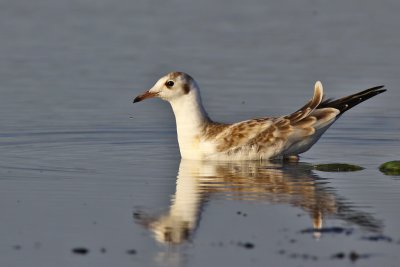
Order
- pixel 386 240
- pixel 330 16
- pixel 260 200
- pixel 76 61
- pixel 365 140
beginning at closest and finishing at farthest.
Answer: pixel 386 240, pixel 260 200, pixel 365 140, pixel 76 61, pixel 330 16

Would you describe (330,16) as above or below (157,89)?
above

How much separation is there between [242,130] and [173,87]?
45.3 inches

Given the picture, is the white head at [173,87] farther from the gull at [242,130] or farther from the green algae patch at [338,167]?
the green algae patch at [338,167]

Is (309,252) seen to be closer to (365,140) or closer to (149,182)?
(149,182)

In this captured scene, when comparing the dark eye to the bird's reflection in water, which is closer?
the bird's reflection in water

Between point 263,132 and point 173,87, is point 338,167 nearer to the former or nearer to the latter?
point 263,132

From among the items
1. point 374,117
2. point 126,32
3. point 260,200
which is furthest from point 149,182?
point 126,32

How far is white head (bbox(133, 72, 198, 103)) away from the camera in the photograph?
54.1 feet

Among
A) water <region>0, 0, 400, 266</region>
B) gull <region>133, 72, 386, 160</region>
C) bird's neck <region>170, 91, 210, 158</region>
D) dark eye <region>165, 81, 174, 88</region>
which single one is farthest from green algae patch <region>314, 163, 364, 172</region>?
dark eye <region>165, 81, 174, 88</region>

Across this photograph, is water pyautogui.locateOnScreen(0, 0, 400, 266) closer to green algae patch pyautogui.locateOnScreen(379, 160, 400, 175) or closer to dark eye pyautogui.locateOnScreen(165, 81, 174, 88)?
green algae patch pyautogui.locateOnScreen(379, 160, 400, 175)

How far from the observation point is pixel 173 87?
54.1ft

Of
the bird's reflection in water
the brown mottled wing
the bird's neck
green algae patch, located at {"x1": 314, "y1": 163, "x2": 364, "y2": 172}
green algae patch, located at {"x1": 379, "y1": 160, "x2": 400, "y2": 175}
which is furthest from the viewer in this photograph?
the bird's neck

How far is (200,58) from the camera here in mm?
22516

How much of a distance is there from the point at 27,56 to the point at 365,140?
761cm
